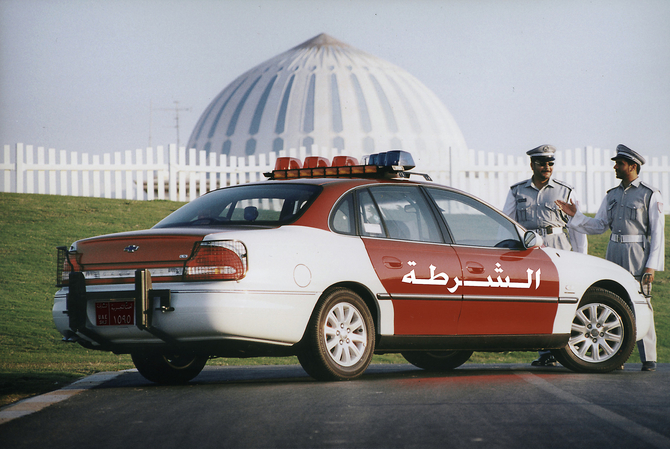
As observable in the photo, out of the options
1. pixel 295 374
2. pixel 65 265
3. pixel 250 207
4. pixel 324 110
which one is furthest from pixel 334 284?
pixel 324 110

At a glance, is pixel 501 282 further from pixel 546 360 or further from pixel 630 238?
pixel 630 238

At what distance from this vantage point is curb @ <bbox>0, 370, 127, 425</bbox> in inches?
211

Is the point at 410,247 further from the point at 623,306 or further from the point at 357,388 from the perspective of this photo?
the point at 623,306

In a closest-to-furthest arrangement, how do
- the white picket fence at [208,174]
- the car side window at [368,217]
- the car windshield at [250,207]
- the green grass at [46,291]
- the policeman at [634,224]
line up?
the car windshield at [250,207]
the car side window at [368,217]
the green grass at [46,291]
the policeman at [634,224]
the white picket fence at [208,174]

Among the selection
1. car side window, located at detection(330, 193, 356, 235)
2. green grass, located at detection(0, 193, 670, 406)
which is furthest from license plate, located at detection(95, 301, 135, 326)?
car side window, located at detection(330, 193, 356, 235)

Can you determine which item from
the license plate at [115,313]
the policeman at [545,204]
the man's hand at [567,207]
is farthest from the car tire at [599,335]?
the license plate at [115,313]

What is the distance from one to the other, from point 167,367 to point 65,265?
1.16 m

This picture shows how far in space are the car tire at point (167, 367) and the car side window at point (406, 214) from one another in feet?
5.63

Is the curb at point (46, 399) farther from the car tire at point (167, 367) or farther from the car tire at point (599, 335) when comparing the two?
the car tire at point (599, 335)

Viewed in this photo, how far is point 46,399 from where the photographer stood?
19.6ft

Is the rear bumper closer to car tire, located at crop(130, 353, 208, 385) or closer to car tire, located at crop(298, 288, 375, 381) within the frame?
car tire, located at crop(298, 288, 375, 381)

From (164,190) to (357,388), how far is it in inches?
750

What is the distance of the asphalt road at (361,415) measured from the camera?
440 centimetres

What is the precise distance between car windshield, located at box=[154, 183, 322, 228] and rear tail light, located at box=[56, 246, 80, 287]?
2.31 feet
